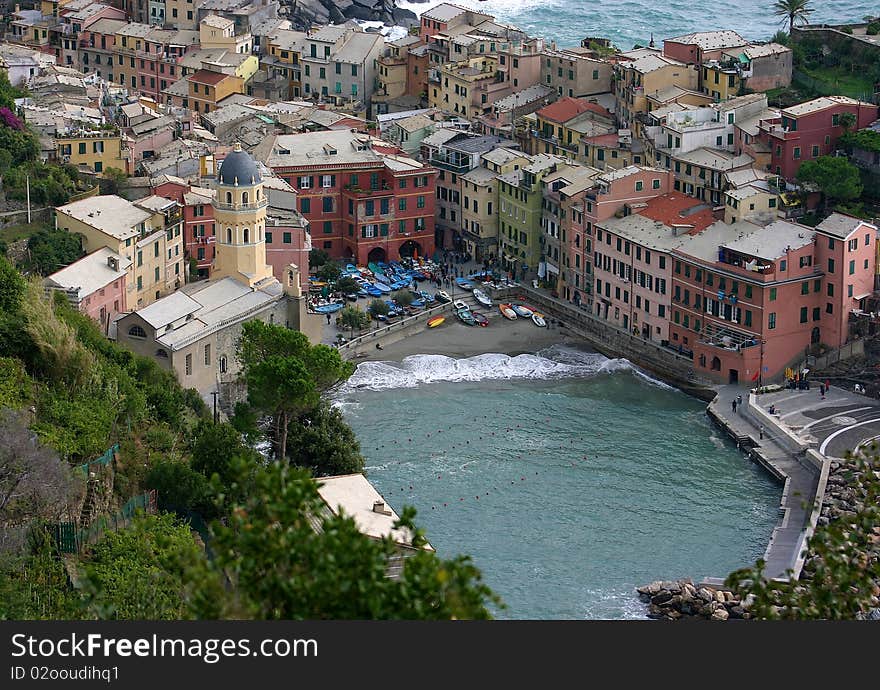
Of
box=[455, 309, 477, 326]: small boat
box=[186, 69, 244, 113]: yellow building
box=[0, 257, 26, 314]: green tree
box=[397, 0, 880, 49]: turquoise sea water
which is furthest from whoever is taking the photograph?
box=[397, 0, 880, 49]: turquoise sea water

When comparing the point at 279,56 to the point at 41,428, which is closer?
the point at 41,428

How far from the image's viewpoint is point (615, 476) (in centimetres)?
5084

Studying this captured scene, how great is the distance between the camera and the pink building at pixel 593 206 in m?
62.2

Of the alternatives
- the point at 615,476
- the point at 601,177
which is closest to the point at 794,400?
the point at 615,476

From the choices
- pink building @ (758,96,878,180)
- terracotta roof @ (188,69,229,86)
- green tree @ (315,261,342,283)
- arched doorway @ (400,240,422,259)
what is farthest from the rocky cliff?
pink building @ (758,96,878,180)

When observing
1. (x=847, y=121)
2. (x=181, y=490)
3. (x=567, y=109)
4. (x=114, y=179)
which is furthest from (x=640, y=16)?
(x=181, y=490)

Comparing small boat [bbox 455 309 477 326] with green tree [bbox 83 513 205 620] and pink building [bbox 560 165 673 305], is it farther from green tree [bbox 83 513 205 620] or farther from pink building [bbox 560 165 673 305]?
green tree [bbox 83 513 205 620]

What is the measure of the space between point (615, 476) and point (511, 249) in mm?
17498

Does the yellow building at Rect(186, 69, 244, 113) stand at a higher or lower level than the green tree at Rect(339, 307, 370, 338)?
higher

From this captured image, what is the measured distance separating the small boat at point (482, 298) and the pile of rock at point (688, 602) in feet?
67.1

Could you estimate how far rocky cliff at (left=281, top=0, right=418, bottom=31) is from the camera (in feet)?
314

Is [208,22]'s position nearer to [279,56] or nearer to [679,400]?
[279,56]

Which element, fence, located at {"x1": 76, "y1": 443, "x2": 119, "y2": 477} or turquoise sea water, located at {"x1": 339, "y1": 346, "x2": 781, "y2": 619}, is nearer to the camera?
fence, located at {"x1": 76, "y1": 443, "x2": 119, "y2": 477}

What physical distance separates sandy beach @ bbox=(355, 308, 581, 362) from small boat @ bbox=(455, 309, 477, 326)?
133 mm
